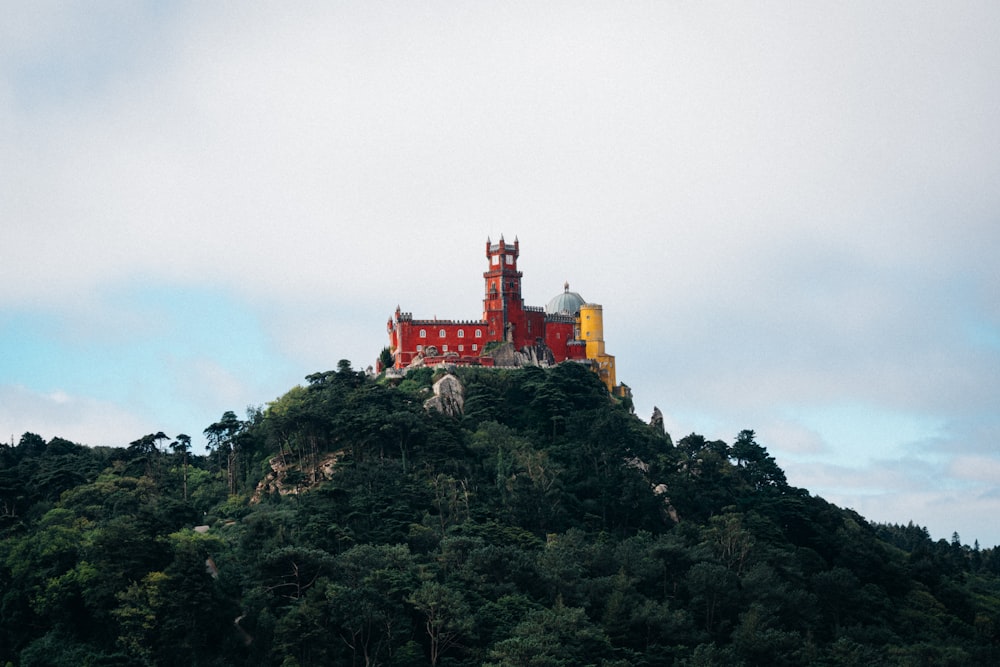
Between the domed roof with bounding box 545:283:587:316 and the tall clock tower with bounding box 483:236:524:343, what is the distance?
19.9ft

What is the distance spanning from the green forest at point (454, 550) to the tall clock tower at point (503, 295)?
6.94 meters

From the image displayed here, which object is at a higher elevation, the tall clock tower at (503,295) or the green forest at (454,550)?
the tall clock tower at (503,295)

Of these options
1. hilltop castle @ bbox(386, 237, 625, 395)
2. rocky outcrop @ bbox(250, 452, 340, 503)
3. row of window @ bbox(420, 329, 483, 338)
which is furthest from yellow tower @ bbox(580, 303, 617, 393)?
rocky outcrop @ bbox(250, 452, 340, 503)

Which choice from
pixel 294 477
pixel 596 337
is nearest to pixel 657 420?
pixel 596 337

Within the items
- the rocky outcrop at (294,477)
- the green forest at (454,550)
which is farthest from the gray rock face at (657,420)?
the rocky outcrop at (294,477)

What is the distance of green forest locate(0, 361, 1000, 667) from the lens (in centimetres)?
7306

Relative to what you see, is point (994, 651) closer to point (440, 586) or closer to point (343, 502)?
point (440, 586)

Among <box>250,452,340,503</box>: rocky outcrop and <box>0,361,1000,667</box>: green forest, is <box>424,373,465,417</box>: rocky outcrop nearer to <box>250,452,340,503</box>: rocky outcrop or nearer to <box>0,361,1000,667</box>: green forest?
<box>0,361,1000,667</box>: green forest

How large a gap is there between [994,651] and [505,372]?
4623cm

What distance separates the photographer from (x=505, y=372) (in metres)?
111

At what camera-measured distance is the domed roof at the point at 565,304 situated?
401ft

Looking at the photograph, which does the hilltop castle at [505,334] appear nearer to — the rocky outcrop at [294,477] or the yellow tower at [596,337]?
the yellow tower at [596,337]

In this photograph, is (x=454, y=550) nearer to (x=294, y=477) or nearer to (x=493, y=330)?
(x=294, y=477)

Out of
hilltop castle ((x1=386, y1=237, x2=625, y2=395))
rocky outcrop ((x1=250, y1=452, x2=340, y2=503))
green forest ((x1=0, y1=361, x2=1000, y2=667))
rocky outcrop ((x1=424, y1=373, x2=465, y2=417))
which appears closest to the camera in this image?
green forest ((x1=0, y1=361, x2=1000, y2=667))
